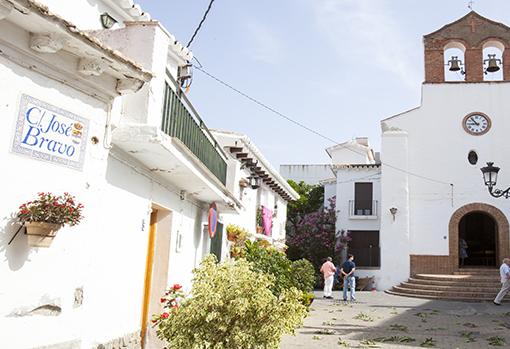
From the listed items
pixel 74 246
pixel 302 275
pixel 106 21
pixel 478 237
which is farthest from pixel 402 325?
pixel 478 237

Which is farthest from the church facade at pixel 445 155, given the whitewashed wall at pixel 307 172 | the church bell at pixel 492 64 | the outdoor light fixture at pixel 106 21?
the outdoor light fixture at pixel 106 21

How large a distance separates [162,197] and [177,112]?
1707 millimetres

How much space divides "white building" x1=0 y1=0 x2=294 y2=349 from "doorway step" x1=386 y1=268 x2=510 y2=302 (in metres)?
14.3

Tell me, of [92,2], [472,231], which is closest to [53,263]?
[92,2]

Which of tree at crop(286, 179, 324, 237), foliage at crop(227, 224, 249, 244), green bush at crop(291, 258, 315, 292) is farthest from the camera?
tree at crop(286, 179, 324, 237)

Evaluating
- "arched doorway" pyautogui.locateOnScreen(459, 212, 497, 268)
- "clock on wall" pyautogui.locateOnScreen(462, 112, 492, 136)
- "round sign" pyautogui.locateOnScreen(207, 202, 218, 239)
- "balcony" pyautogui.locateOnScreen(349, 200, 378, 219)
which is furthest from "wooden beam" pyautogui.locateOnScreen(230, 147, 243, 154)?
"arched doorway" pyautogui.locateOnScreen(459, 212, 497, 268)

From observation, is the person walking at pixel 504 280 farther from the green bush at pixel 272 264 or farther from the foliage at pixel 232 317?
the foliage at pixel 232 317

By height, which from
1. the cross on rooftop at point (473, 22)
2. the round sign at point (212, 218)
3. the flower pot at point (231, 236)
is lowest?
the flower pot at point (231, 236)

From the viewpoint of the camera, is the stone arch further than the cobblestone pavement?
Yes

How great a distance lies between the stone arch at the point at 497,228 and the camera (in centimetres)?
2216

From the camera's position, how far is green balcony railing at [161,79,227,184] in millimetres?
7789

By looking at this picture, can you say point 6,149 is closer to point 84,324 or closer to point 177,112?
point 84,324

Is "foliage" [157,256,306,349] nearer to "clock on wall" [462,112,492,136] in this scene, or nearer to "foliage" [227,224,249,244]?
"foliage" [227,224,249,244]

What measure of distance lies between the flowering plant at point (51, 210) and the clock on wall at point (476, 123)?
71.6ft
